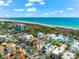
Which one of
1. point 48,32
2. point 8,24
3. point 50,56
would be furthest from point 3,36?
point 50,56

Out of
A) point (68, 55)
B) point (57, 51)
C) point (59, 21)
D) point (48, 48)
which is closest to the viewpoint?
point (68, 55)

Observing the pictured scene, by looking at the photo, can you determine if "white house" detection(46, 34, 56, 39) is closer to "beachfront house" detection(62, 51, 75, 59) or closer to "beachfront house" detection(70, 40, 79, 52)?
"beachfront house" detection(70, 40, 79, 52)

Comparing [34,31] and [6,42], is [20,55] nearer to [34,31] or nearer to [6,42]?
[6,42]

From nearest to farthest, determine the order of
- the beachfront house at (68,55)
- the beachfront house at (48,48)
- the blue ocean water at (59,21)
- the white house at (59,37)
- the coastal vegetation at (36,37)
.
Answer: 1. the beachfront house at (68,55)
2. the beachfront house at (48,48)
3. the coastal vegetation at (36,37)
4. the white house at (59,37)
5. the blue ocean water at (59,21)

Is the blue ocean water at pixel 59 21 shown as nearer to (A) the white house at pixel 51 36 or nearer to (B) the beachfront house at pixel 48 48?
(A) the white house at pixel 51 36

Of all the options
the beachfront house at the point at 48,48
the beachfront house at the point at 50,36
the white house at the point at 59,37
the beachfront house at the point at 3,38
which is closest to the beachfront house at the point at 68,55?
the beachfront house at the point at 48,48

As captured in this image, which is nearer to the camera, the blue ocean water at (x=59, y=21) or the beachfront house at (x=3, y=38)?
the beachfront house at (x=3, y=38)

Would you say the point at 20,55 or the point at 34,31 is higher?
the point at 34,31

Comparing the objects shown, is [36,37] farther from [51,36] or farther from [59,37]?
[59,37]

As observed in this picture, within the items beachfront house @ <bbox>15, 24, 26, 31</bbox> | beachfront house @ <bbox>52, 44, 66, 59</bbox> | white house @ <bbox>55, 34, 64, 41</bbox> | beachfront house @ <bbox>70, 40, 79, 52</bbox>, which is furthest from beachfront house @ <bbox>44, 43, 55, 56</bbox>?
beachfront house @ <bbox>15, 24, 26, 31</bbox>

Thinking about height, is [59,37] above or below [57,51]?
above

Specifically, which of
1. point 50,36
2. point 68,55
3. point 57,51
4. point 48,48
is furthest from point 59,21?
point 68,55
